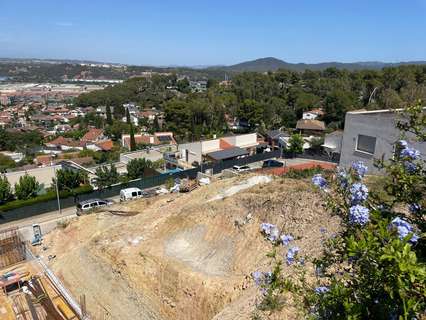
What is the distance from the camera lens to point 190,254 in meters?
12.2

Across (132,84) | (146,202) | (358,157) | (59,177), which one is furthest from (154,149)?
(132,84)

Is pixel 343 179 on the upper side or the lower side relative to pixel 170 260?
upper

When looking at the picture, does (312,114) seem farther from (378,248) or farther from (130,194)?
(378,248)

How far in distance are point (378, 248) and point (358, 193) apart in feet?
2.24

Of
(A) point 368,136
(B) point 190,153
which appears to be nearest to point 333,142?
(B) point 190,153

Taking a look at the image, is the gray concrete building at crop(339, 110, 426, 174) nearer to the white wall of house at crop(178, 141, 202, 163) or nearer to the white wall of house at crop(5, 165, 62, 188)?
the white wall of house at crop(178, 141, 202, 163)

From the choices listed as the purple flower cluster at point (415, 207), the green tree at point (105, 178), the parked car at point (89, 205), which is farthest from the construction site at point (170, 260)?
the green tree at point (105, 178)

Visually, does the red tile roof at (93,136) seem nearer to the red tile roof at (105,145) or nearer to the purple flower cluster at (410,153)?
the red tile roof at (105,145)

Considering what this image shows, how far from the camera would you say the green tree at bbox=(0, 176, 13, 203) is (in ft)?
69.0

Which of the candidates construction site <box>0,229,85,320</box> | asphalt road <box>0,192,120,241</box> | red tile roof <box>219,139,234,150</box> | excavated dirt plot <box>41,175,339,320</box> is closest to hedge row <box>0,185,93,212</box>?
asphalt road <box>0,192,120,241</box>

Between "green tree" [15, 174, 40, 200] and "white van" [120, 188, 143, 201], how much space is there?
5.85 metres

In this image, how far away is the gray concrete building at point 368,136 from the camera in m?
15.4

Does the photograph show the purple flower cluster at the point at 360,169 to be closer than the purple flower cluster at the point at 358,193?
No

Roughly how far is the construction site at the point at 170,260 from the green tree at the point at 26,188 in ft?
20.6
